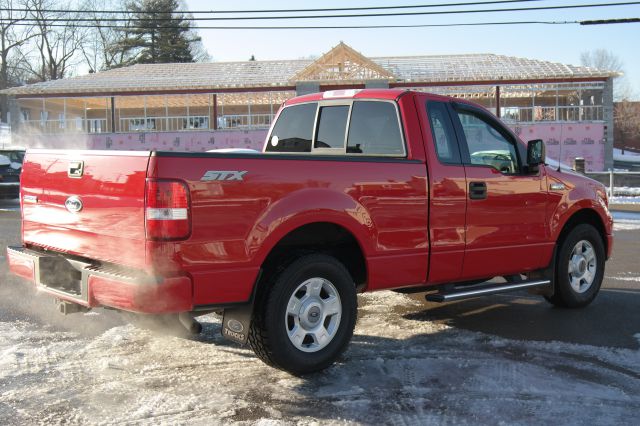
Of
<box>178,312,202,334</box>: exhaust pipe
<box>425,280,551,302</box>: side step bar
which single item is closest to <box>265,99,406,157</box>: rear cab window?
<box>425,280,551,302</box>: side step bar

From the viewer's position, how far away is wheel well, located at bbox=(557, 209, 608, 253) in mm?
6645

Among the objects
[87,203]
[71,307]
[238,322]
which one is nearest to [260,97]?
[71,307]

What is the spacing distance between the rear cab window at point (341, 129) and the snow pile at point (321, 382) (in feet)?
5.30

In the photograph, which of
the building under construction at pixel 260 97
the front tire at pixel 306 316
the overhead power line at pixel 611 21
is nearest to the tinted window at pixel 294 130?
the front tire at pixel 306 316

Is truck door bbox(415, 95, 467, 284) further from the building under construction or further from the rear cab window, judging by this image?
the building under construction

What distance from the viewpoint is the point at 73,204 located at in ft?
14.8

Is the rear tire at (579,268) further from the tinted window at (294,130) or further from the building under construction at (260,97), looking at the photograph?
the building under construction at (260,97)

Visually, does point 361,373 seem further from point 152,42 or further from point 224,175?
point 152,42

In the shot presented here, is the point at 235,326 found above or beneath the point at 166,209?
beneath

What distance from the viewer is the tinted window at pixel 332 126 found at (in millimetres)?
5746

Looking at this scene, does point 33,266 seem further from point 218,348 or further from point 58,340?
point 218,348

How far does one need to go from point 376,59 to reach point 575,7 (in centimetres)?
1918

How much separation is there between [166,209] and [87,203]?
82 cm

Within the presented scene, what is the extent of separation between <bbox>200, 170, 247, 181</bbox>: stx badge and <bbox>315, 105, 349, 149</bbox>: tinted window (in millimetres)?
1721
